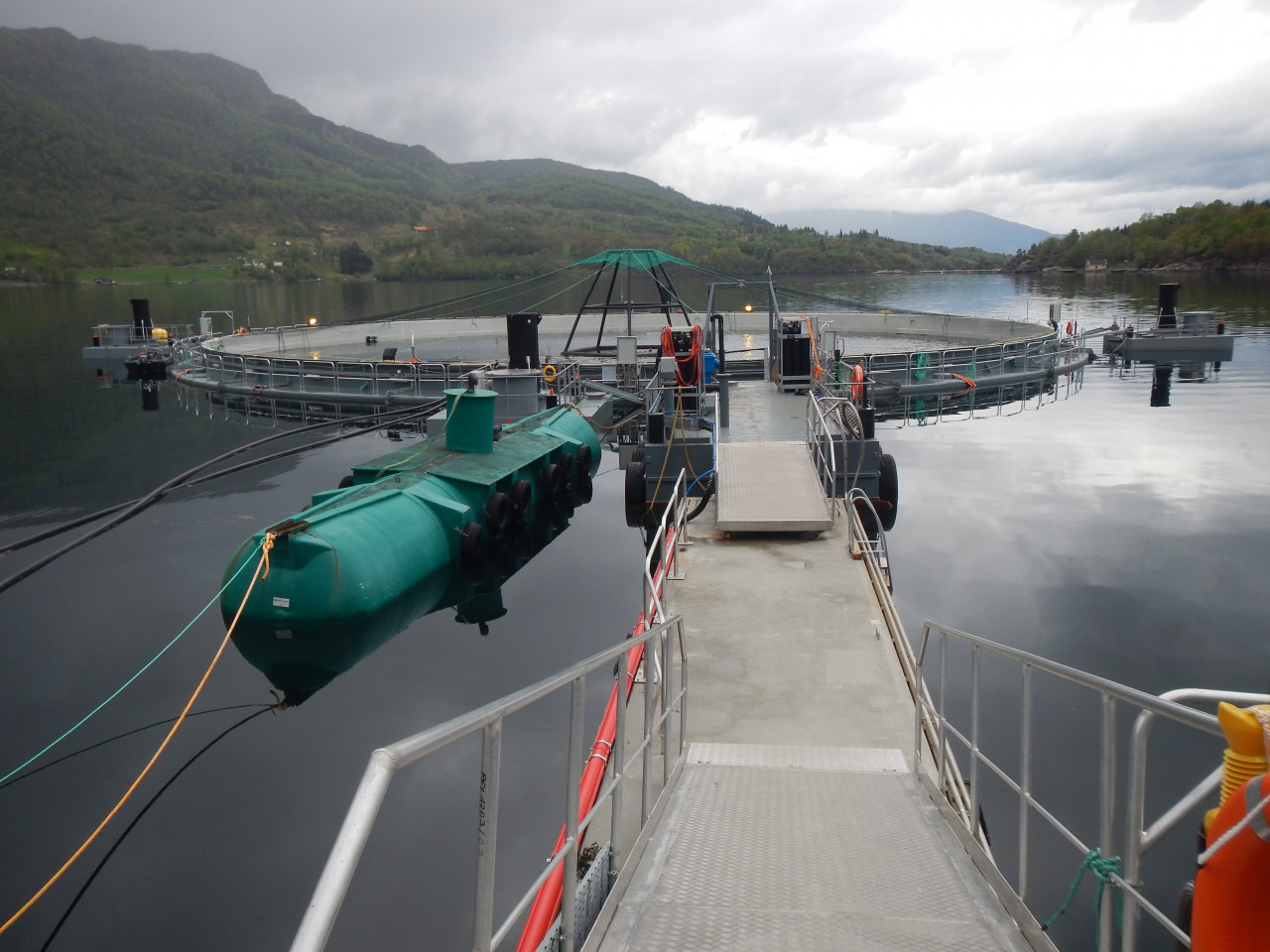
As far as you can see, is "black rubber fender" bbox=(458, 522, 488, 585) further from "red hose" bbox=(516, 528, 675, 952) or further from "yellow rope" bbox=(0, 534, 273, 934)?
"red hose" bbox=(516, 528, 675, 952)

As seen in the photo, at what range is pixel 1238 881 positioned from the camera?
6.61ft

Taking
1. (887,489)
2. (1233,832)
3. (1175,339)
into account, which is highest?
(1175,339)

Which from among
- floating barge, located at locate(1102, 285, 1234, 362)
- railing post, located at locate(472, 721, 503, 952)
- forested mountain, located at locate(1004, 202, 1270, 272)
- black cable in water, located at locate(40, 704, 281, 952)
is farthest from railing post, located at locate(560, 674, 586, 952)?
forested mountain, located at locate(1004, 202, 1270, 272)

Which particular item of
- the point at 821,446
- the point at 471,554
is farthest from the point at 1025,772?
the point at 821,446

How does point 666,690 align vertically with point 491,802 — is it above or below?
below

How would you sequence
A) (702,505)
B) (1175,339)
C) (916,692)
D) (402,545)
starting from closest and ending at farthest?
(916,692) < (402,545) < (702,505) < (1175,339)

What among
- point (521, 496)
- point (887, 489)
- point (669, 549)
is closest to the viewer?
point (669, 549)

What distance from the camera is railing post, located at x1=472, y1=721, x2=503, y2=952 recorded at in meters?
2.45

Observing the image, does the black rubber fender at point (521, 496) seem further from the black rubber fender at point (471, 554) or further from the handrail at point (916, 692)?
the handrail at point (916, 692)

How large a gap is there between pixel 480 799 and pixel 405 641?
974cm

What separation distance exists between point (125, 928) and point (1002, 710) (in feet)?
27.4

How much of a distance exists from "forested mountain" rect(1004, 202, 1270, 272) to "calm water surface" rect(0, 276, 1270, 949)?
9224 cm

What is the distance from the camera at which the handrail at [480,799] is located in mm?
1631

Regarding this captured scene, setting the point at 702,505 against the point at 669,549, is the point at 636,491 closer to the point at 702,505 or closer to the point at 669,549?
the point at 702,505
